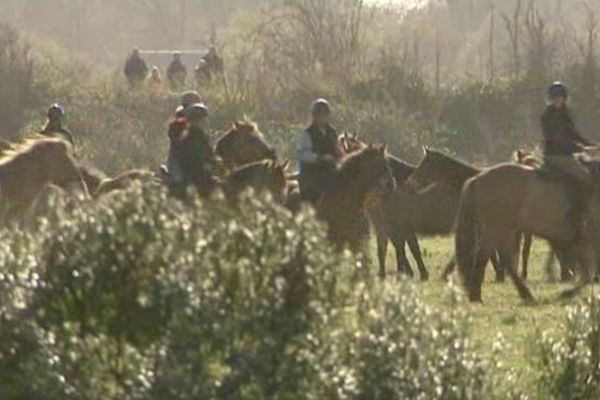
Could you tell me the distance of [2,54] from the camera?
166 ft

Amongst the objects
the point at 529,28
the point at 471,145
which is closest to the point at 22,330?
the point at 471,145

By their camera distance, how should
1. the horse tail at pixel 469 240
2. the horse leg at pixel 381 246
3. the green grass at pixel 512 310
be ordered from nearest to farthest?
1. the green grass at pixel 512 310
2. the horse tail at pixel 469 240
3. the horse leg at pixel 381 246

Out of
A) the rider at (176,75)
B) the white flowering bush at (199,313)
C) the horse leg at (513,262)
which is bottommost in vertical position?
the rider at (176,75)

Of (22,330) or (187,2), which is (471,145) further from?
(187,2)

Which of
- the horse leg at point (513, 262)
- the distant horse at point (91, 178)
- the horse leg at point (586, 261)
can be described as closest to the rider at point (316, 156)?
the horse leg at point (513, 262)

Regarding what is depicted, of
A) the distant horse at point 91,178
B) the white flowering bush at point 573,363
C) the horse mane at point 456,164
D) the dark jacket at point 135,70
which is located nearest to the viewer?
the white flowering bush at point 573,363

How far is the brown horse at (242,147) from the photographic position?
24188 millimetres

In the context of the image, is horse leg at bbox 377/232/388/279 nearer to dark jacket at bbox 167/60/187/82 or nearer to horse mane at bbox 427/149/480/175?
horse mane at bbox 427/149/480/175

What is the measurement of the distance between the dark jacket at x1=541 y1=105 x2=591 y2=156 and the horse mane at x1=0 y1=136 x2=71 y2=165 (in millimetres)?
5748

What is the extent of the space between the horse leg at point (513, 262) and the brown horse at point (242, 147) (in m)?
3.23

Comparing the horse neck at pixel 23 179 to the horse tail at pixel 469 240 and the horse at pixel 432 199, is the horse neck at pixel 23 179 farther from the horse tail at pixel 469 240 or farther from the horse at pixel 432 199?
the horse at pixel 432 199

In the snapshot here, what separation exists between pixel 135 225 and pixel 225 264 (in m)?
0.52

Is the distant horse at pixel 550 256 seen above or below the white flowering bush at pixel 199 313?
below

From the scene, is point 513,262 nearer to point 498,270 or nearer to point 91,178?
point 498,270
